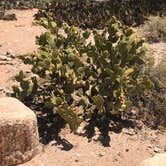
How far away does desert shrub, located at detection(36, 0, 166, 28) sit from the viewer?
36.9 ft

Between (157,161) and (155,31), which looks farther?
(155,31)

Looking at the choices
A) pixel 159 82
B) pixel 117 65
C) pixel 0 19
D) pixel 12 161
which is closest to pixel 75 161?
pixel 12 161

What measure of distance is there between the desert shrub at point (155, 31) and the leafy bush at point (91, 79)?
9.05 feet

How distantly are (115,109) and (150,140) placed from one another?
60 cm

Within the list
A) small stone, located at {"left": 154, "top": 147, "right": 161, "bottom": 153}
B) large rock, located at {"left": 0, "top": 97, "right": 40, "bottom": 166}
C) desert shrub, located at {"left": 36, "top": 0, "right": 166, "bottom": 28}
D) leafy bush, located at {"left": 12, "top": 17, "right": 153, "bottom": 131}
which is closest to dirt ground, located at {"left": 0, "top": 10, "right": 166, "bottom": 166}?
small stone, located at {"left": 154, "top": 147, "right": 161, "bottom": 153}

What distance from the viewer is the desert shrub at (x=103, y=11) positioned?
11.2 metres

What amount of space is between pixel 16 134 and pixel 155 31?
5.10 m

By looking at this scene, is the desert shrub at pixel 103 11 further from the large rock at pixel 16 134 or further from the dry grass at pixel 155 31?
the large rock at pixel 16 134

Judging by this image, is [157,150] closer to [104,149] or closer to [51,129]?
[104,149]

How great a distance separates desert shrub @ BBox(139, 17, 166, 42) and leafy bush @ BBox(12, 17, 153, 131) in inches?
109

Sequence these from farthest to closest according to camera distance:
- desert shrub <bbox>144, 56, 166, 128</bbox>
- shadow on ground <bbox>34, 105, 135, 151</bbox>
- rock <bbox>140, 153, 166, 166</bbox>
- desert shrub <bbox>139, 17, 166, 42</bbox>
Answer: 1. desert shrub <bbox>139, 17, 166, 42</bbox>
2. desert shrub <bbox>144, 56, 166, 128</bbox>
3. shadow on ground <bbox>34, 105, 135, 151</bbox>
4. rock <bbox>140, 153, 166, 166</bbox>

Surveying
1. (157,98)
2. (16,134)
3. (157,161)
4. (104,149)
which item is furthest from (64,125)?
(157,161)

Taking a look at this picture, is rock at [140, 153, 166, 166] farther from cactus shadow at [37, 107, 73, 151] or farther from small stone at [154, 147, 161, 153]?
cactus shadow at [37, 107, 73, 151]

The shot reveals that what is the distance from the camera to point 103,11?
11531 mm
